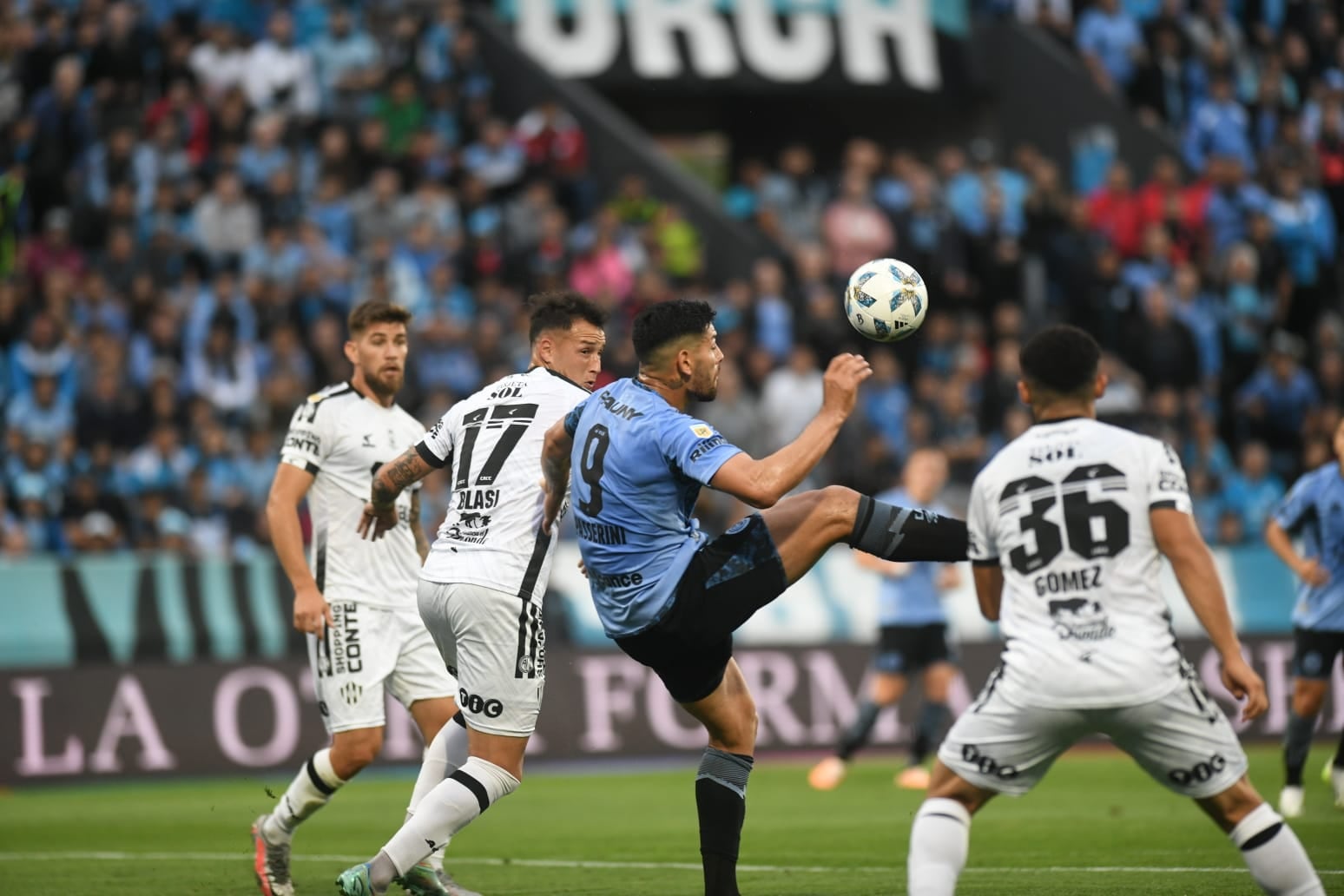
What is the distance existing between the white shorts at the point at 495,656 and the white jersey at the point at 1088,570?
2.30 metres

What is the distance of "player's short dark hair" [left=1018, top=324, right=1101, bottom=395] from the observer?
6.88 metres

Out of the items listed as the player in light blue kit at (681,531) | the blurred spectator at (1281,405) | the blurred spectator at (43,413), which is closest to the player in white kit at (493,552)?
the player in light blue kit at (681,531)

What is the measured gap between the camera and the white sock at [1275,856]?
6.56 metres

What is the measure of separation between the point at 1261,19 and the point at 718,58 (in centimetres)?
793

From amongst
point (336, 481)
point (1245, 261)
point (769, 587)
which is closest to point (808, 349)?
point (1245, 261)

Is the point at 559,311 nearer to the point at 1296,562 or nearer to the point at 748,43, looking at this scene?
the point at 1296,562

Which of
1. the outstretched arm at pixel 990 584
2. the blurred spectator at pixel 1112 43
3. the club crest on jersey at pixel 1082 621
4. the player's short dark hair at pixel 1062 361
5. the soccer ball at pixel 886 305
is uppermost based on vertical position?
the blurred spectator at pixel 1112 43

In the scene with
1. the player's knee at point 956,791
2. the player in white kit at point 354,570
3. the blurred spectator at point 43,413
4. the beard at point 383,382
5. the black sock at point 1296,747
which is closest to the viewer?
the player's knee at point 956,791

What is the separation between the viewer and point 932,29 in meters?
26.9

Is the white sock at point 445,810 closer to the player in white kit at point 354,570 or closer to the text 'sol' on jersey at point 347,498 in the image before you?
the player in white kit at point 354,570

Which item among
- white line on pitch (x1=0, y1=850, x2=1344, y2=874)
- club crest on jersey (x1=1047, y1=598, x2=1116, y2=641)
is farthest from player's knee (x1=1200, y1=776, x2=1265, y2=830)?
white line on pitch (x1=0, y1=850, x2=1344, y2=874)

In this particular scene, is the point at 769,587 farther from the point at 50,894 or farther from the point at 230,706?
the point at 230,706

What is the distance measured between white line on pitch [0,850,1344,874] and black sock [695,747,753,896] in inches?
86.0

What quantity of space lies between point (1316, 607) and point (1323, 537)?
46cm
